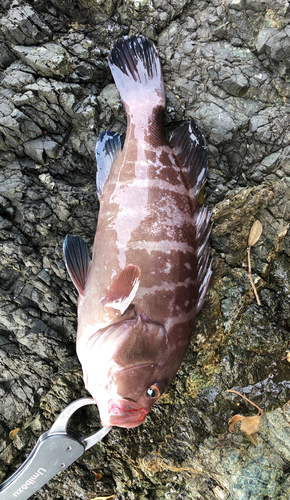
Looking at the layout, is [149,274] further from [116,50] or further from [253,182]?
[116,50]

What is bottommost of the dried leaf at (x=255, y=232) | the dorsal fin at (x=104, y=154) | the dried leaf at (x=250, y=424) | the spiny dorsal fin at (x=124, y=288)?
the dried leaf at (x=250, y=424)

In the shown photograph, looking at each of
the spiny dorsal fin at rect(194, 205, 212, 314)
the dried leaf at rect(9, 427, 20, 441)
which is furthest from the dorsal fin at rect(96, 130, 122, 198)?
the dried leaf at rect(9, 427, 20, 441)

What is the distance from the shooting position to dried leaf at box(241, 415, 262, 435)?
101 inches

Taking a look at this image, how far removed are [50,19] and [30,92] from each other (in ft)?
2.40

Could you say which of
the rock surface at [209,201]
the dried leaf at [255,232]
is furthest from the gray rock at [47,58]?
the dried leaf at [255,232]

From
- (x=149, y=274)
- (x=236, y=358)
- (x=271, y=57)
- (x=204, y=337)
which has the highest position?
(x=271, y=57)

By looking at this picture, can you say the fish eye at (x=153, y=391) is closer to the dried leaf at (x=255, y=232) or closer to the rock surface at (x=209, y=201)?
the rock surface at (x=209, y=201)

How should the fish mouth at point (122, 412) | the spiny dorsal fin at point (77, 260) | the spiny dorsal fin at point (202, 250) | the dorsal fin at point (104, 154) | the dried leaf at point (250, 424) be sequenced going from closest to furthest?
the fish mouth at point (122, 412) → the dried leaf at point (250, 424) → the spiny dorsal fin at point (77, 260) → the spiny dorsal fin at point (202, 250) → the dorsal fin at point (104, 154)

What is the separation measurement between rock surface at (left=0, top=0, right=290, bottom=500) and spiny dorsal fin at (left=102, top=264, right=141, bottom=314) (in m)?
0.68

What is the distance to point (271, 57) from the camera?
9.59 feet

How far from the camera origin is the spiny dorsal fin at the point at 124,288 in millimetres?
2283

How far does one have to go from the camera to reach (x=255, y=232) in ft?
9.56

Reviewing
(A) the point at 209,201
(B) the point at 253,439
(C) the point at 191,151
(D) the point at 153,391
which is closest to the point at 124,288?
(D) the point at 153,391

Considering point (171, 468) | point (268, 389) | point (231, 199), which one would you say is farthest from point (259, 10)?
point (171, 468)
